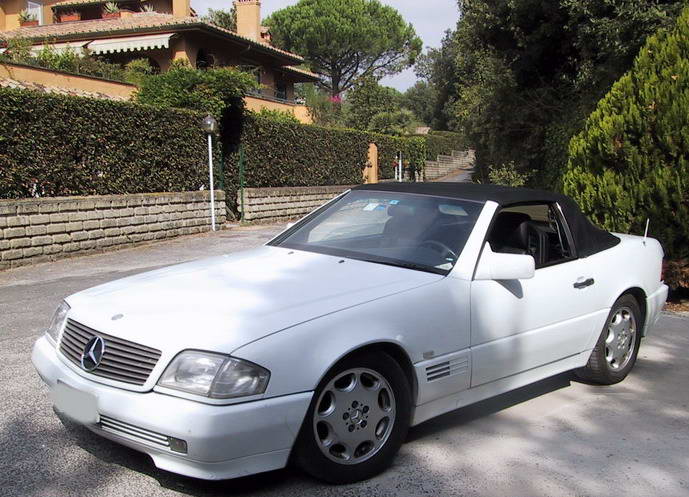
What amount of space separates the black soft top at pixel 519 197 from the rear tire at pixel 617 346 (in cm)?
49

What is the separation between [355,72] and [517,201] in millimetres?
45217

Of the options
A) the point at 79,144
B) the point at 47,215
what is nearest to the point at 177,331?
the point at 47,215

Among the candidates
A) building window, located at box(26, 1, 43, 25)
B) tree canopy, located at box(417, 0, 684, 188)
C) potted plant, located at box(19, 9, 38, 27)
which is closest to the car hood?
tree canopy, located at box(417, 0, 684, 188)

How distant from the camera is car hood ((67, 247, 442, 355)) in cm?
298

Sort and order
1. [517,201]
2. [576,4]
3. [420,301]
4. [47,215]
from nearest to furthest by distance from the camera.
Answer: [420,301] → [517,201] → [47,215] → [576,4]

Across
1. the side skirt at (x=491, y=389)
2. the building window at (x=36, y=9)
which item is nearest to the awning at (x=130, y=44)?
the building window at (x=36, y=9)

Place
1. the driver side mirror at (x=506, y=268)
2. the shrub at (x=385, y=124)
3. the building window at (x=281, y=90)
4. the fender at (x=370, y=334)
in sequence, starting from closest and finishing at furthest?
the fender at (x=370, y=334)
the driver side mirror at (x=506, y=268)
the shrub at (x=385, y=124)
the building window at (x=281, y=90)

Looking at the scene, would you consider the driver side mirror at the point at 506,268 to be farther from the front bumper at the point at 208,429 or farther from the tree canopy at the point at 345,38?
the tree canopy at the point at 345,38

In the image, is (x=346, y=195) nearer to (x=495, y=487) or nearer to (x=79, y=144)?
(x=495, y=487)

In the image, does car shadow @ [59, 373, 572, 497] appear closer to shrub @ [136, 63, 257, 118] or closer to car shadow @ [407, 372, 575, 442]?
car shadow @ [407, 372, 575, 442]

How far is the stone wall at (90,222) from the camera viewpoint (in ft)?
33.1

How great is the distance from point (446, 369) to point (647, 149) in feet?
16.5

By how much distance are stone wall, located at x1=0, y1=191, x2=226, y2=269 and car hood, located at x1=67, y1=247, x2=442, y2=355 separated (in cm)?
711

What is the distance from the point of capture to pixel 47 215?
10594mm
